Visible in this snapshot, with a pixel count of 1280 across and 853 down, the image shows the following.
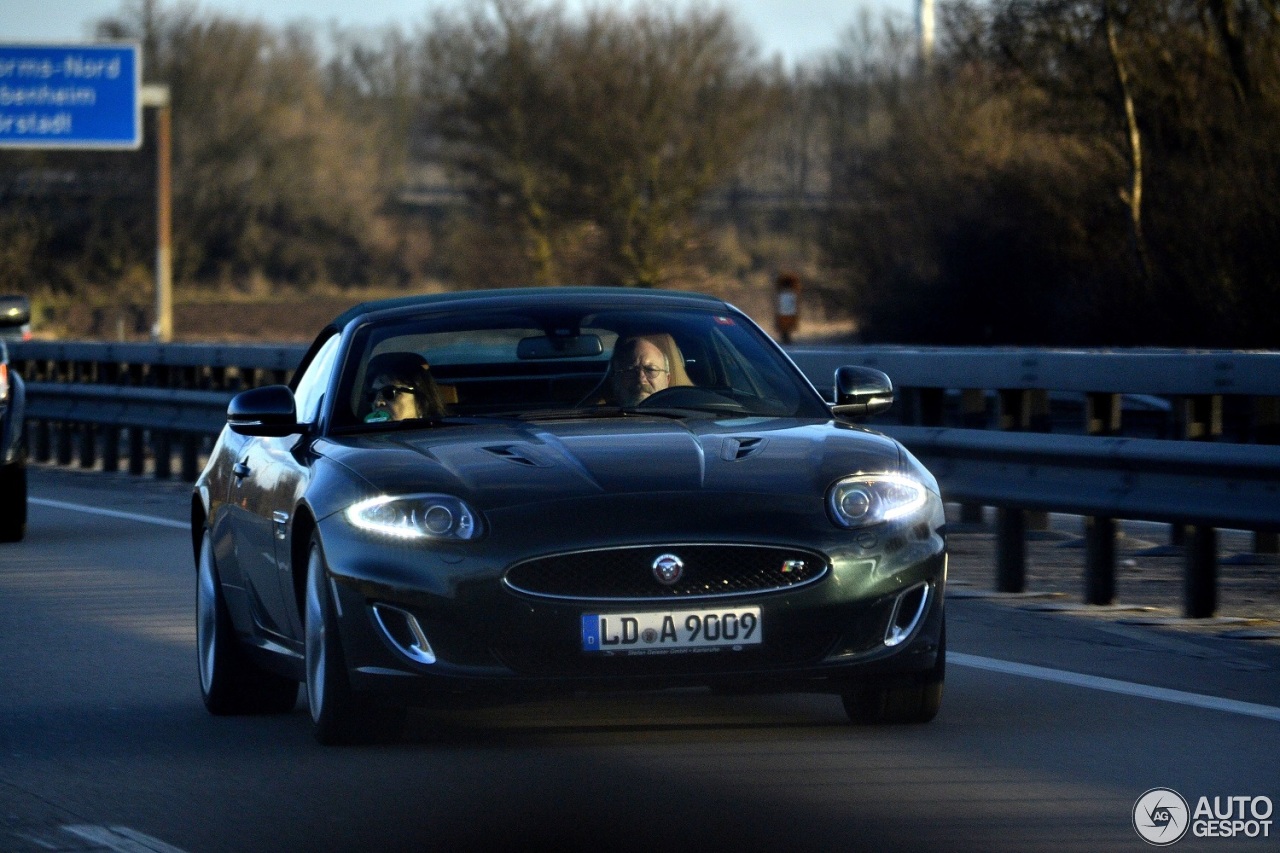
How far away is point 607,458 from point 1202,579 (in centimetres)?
378

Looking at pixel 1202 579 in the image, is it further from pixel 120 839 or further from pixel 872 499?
pixel 120 839

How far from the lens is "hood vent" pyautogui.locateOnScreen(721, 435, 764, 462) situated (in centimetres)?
614

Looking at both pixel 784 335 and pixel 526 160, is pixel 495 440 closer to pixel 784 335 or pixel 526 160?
pixel 784 335

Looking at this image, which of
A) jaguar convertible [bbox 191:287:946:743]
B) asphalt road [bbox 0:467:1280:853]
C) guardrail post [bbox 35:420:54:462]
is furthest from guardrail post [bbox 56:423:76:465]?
jaguar convertible [bbox 191:287:946:743]

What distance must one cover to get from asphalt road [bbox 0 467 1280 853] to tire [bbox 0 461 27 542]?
524 centimetres

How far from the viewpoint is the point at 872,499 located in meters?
6.04

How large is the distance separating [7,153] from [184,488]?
45991mm

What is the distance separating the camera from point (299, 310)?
66.6m

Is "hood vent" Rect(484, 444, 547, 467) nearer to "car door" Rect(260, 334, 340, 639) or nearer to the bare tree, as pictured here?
"car door" Rect(260, 334, 340, 639)

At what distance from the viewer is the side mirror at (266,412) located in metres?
6.87

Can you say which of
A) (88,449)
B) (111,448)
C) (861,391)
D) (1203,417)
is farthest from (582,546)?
(88,449)

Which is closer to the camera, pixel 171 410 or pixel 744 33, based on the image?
pixel 171 410

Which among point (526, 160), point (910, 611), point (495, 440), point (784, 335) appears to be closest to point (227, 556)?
point (495, 440)

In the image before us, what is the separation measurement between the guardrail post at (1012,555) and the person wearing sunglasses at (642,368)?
11.0ft
